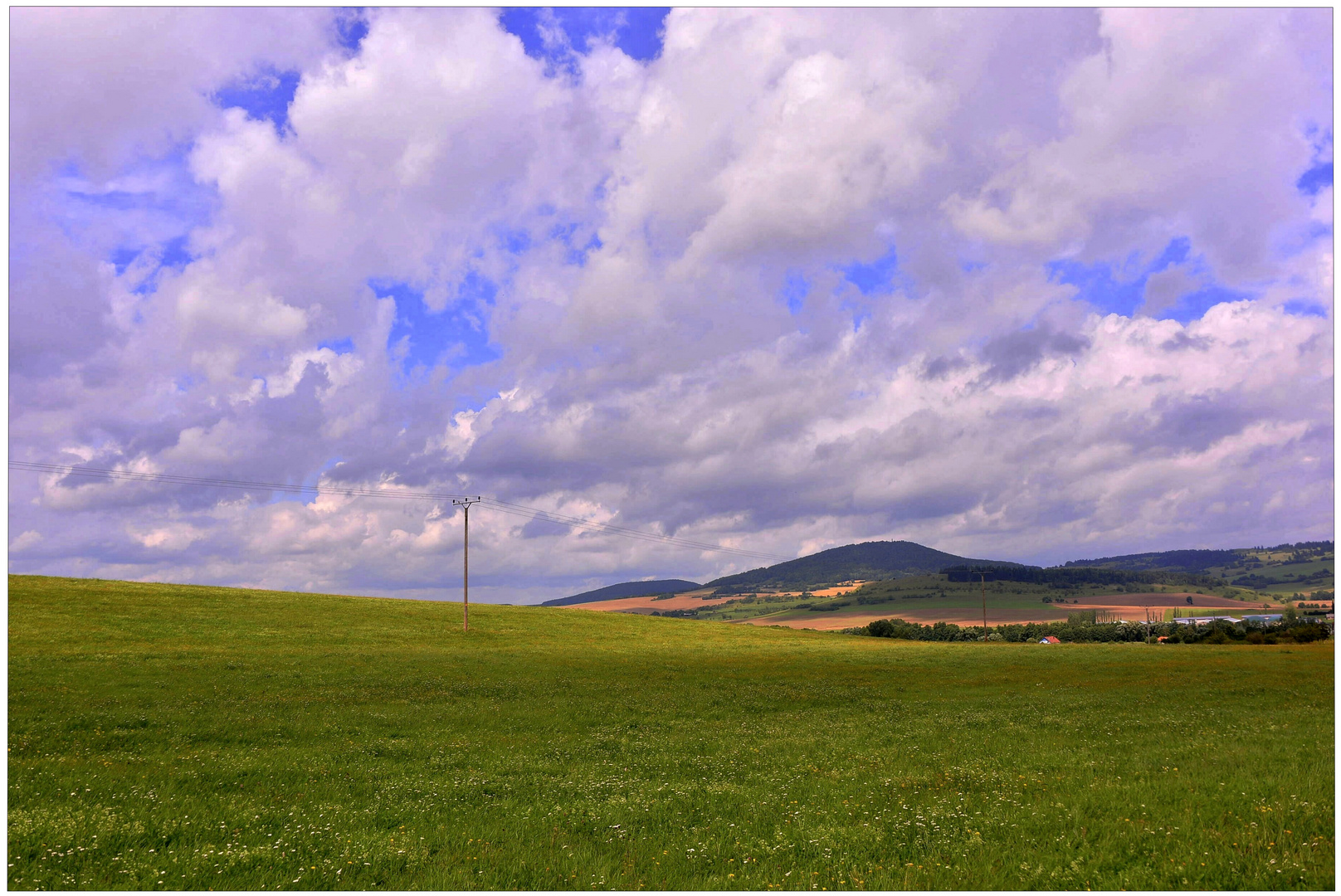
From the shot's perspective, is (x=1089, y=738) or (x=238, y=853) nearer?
(x=238, y=853)

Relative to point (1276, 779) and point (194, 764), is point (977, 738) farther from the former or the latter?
point (194, 764)

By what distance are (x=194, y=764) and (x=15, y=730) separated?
9.93 meters

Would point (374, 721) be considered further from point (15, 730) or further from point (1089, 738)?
point (1089, 738)

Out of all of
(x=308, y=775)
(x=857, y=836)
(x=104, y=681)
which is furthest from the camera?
(x=104, y=681)

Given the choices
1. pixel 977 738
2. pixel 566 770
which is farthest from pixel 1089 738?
pixel 566 770

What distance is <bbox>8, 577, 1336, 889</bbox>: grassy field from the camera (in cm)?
1242

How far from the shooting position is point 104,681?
38.9 metres

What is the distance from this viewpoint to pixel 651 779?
20.2m

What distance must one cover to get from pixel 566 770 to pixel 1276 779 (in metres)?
17.9

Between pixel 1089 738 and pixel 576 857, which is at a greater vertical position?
pixel 576 857

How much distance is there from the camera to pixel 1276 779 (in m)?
16.6

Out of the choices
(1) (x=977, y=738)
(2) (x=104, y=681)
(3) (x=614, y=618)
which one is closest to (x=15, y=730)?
(2) (x=104, y=681)

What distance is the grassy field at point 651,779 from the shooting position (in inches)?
489

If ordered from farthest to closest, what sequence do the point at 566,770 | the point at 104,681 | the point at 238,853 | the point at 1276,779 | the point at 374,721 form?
the point at 104,681 < the point at 374,721 < the point at 566,770 < the point at 1276,779 < the point at 238,853
